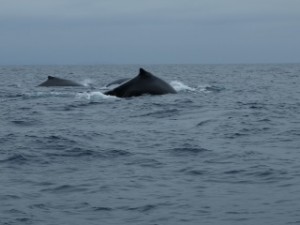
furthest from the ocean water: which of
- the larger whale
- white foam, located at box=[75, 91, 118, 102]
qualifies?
white foam, located at box=[75, 91, 118, 102]

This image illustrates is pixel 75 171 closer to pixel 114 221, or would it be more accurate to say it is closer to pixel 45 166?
pixel 45 166

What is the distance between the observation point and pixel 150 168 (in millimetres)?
13156

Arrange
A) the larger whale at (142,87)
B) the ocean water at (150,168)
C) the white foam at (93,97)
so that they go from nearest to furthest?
the ocean water at (150,168) → the larger whale at (142,87) → the white foam at (93,97)

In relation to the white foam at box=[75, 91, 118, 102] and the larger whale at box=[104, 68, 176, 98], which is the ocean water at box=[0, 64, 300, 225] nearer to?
the larger whale at box=[104, 68, 176, 98]

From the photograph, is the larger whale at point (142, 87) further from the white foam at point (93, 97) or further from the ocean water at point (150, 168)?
the ocean water at point (150, 168)

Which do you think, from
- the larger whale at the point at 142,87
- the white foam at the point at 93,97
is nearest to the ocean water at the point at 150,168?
the larger whale at the point at 142,87

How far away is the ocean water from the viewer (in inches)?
390

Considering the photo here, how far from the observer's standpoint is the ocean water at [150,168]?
991 centimetres

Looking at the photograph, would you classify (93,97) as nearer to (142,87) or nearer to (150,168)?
(142,87)

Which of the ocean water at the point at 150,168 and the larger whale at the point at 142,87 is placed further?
the larger whale at the point at 142,87

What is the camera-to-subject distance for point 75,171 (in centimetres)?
1294

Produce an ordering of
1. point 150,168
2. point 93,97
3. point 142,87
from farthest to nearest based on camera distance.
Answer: point 93,97 → point 142,87 → point 150,168

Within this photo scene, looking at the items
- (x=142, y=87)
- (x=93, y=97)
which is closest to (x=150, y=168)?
(x=142, y=87)

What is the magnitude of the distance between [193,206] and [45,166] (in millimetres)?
4311
